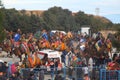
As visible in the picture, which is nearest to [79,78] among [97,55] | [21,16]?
[97,55]

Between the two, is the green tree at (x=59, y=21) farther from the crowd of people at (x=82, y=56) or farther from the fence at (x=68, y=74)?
the fence at (x=68, y=74)

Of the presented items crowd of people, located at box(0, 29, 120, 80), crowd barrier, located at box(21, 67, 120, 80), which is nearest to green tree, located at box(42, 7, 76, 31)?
crowd of people, located at box(0, 29, 120, 80)

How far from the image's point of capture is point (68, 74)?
19719mm

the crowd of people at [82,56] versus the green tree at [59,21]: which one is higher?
the crowd of people at [82,56]

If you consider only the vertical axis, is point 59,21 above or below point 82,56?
below

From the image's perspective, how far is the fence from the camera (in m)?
18.4

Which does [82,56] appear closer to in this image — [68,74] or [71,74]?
[68,74]

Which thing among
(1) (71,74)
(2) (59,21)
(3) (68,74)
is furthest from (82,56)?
(2) (59,21)

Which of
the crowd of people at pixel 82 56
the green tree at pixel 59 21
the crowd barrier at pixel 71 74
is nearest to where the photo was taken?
the crowd barrier at pixel 71 74

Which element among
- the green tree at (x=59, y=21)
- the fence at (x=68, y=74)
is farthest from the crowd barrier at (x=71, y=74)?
the green tree at (x=59, y=21)

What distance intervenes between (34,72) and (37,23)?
145 feet

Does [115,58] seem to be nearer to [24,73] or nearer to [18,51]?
[24,73]

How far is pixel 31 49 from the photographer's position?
28.0m

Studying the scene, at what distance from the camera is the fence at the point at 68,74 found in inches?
726
